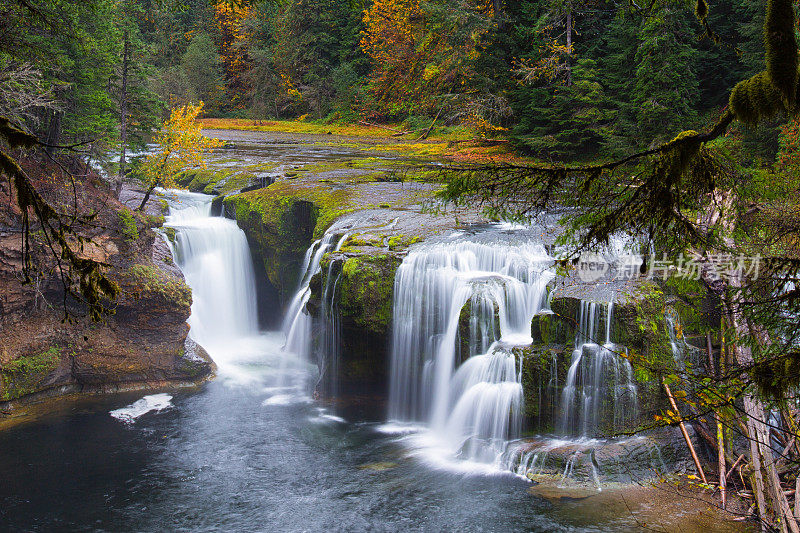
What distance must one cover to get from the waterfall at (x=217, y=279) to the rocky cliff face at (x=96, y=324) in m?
1.42

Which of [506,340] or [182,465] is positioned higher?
[506,340]

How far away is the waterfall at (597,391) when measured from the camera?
920 centimetres

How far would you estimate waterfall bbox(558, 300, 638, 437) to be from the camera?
Result: 9.20 meters

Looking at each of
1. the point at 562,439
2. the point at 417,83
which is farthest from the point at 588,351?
the point at 417,83

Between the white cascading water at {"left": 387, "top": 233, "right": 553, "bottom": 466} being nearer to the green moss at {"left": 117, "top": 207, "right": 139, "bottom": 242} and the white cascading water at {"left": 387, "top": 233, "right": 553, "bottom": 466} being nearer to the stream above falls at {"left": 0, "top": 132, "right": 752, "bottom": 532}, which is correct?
the stream above falls at {"left": 0, "top": 132, "right": 752, "bottom": 532}

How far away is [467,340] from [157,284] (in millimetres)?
6902

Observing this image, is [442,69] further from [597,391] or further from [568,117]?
[597,391]

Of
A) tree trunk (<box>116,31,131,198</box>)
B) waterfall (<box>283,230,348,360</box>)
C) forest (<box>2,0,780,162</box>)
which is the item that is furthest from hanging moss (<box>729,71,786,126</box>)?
tree trunk (<box>116,31,131,198</box>)

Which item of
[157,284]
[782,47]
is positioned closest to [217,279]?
[157,284]

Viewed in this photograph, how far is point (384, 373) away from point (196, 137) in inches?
337

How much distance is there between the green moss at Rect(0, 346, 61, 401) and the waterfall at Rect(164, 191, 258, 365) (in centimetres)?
335

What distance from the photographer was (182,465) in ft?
30.8

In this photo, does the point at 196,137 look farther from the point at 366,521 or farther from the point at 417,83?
the point at 417,83

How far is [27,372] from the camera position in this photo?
1152 centimetres
